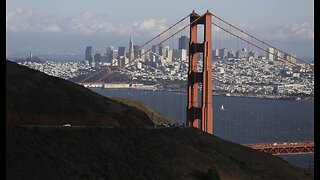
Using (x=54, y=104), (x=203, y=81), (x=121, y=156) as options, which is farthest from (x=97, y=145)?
(x=203, y=81)

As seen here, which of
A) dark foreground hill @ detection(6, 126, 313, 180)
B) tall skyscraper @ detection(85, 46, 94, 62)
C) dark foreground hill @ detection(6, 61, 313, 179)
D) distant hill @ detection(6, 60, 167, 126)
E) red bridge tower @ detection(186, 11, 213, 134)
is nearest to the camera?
dark foreground hill @ detection(6, 126, 313, 180)

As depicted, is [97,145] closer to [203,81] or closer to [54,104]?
[54,104]

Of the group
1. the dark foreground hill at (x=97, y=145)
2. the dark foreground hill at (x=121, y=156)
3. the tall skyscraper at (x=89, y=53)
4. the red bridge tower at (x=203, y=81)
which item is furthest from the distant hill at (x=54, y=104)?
the tall skyscraper at (x=89, y=53)

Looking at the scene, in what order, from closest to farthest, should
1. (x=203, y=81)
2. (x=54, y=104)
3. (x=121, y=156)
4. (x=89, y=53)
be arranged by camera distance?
(x=121, y=156), (x=54, y=104), (x=203, y=81), (x=89, y=53)

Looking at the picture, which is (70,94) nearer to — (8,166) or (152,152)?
(152,152)

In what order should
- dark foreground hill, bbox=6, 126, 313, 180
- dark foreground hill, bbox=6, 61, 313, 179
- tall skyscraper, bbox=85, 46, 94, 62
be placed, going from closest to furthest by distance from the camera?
dark foreground hill, bbox=6, 126, 313, 180 → dark foreground hill, bbox=6, 61, 313, 179 → tall skyscraper, bbox=85, 46, 94, 62

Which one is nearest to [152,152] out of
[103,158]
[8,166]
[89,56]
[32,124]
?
[103,158]

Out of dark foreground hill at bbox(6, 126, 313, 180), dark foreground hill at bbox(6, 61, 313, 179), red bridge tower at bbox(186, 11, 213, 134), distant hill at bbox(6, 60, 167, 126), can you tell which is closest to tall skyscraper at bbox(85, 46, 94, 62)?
red bridge tower at bbox(186, 11, 213, 134)

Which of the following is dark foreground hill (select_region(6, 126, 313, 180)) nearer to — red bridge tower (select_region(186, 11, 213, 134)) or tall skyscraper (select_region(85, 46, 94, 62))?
red bridge tower (select_region(186, 11, 213, 134))

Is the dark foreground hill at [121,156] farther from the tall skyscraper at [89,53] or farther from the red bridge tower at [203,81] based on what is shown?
the tall skyscraper at [89,53]
